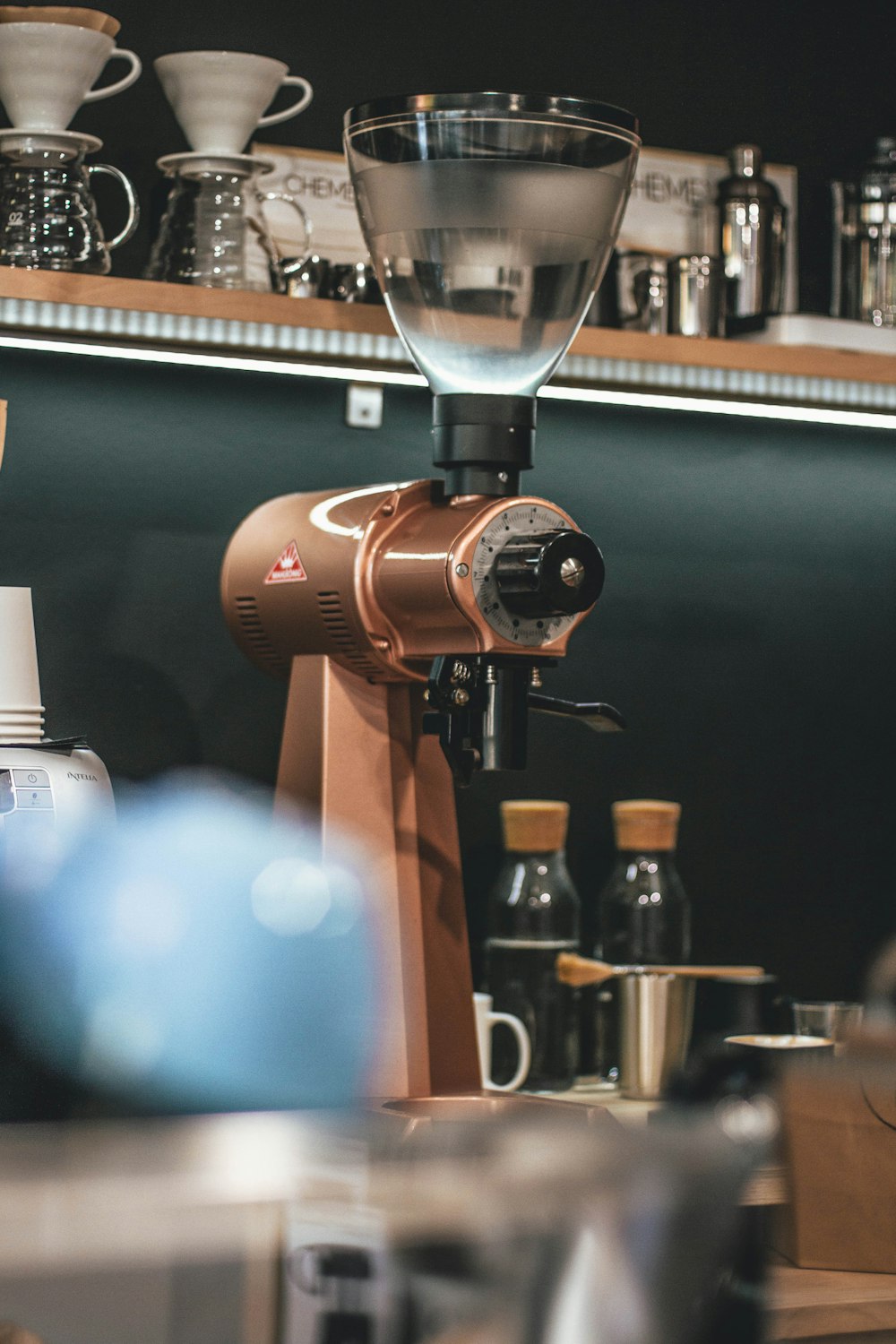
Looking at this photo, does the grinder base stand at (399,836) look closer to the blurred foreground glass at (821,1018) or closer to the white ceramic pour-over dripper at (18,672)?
the white ceramic pour-over dripper at (18,672)

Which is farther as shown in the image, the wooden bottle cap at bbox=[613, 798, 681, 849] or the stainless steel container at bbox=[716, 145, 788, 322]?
the stainless steel container at bbox=[716, 145, 788, 322]

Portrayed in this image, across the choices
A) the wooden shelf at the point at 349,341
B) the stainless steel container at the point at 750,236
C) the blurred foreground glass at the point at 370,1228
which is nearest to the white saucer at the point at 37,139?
the wooden shelf at the point at 349,341

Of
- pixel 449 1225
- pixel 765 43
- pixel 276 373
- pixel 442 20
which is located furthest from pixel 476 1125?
pixel 765 43

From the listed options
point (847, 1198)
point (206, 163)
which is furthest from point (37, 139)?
point (847, 1198)

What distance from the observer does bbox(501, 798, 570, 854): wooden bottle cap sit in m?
1.67

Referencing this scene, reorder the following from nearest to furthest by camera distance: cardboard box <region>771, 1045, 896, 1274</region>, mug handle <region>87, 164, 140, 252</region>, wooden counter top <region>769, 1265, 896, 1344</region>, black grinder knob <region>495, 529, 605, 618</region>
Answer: wooden counter top <region>769, 1265, 896, 1344</region>
cardboard box <region>771, 1045, 896, 1274</region>
black grinder knob <region>495, 529, 605, 618</region>
mug handle <region>87, 164, 140, 252</region>

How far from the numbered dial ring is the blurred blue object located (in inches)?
9.4

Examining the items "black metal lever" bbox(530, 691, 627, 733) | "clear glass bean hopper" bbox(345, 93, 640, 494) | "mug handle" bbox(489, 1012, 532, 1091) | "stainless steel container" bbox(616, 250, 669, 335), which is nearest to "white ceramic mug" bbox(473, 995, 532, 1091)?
"mug handle" bbox(489, 1012, 532, 1091)

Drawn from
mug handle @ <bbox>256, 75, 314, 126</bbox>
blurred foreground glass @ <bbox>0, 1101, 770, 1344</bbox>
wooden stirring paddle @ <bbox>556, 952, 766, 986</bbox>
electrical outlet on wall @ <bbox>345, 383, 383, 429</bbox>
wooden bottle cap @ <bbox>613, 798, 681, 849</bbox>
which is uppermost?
mug handle @ <bbox>256, 75, 314, 126</bbox>

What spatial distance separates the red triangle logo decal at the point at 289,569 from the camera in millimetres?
1423

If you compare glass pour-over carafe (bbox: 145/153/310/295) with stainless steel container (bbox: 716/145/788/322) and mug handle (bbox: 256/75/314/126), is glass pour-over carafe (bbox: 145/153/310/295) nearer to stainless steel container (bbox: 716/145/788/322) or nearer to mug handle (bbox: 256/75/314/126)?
mug handle (bbox: 256/75/314/126)

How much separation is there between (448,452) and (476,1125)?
1.04 m

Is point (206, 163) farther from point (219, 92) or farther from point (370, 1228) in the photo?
point (370, 1228)

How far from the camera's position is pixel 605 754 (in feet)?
6.29
